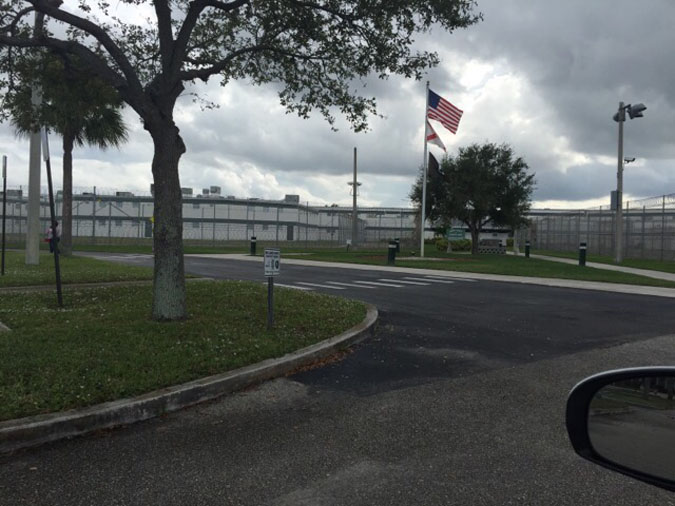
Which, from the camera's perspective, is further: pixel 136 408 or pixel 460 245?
pixel 460 245

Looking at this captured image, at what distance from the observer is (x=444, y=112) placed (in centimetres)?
2570

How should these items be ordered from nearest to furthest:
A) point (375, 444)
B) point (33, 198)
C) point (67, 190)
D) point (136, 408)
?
1. point (375, 444)
2. point (136, 408)
3. point (33, 198)
4. point (67, 190)

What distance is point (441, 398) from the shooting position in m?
5.24

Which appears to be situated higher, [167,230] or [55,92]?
[55,92]

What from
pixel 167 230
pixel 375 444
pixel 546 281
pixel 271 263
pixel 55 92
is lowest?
pixel 375 444

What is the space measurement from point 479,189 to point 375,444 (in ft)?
103

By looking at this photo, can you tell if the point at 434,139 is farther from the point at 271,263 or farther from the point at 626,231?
the point at 271,263

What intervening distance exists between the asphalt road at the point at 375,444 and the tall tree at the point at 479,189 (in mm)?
27423

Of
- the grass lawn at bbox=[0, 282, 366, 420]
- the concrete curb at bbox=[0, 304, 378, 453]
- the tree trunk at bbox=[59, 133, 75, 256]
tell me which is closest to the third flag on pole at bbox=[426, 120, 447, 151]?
the tree trunk at bbox=[59, 133, 75, 256]

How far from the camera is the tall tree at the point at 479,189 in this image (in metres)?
34.4

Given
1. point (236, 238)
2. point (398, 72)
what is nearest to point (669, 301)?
point (398, 72)

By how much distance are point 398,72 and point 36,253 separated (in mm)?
12926

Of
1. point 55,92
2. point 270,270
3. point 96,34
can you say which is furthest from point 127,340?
point 55,92

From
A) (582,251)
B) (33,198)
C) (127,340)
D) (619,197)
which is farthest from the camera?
(619,197)
